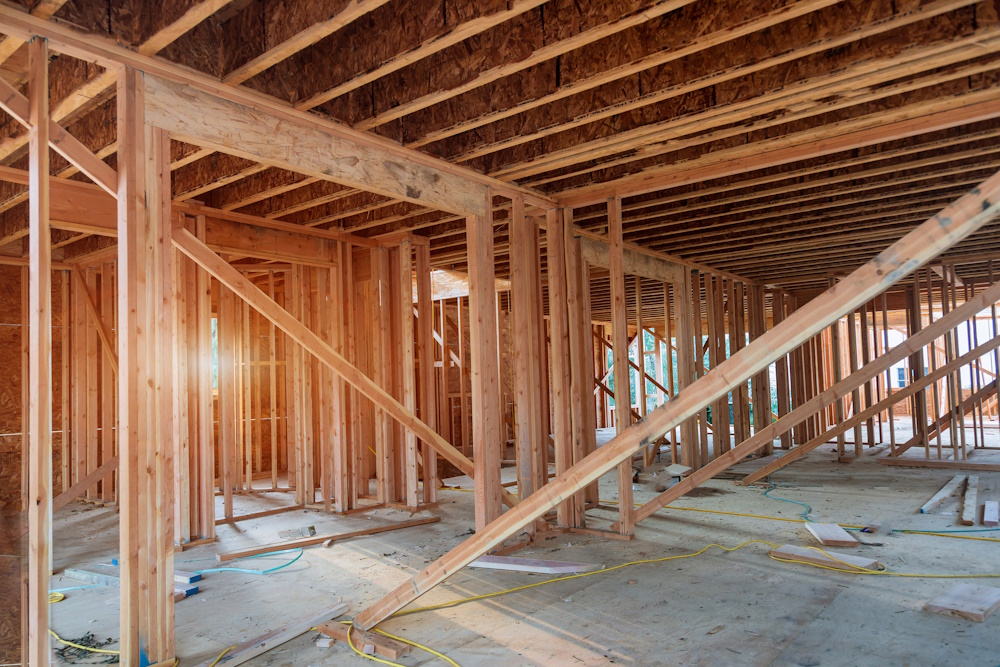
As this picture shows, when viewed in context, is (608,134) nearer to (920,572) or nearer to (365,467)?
(920,572)

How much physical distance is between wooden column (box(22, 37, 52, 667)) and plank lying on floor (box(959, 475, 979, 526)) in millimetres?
6692

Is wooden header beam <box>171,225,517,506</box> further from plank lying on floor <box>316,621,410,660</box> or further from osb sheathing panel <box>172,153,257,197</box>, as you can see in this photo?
plank lying on floor <box>316,621,410,660</box>

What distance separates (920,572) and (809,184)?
3.22m

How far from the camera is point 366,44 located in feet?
12.0

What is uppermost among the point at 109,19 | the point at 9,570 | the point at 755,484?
the point at 109,19

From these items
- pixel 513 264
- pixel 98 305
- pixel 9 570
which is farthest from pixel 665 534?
pixel 98 305

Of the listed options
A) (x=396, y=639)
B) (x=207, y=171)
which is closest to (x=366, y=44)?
(x=207, y=171)

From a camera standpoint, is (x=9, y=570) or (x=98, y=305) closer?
(x=9, y=570)

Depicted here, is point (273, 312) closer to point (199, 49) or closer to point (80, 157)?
point (80, 157)

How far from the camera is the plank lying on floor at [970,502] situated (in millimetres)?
5852

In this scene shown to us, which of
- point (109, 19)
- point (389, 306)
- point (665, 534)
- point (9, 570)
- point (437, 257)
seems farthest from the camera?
point (437, 257)

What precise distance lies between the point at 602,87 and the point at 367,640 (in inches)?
137

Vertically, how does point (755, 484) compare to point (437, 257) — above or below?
below

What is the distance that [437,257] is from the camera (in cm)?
913
